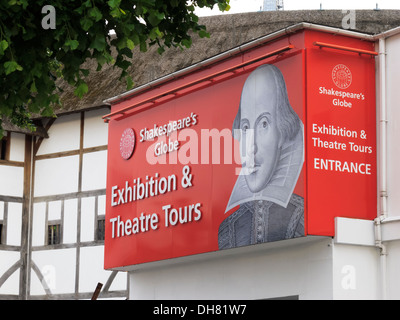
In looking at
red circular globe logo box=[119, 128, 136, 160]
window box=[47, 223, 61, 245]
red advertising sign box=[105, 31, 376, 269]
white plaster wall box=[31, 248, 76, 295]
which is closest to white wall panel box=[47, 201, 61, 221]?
window box=[47, 223, 61, 245]

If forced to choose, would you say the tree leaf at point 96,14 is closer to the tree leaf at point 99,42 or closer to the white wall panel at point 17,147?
the tree leaf at point 99,42

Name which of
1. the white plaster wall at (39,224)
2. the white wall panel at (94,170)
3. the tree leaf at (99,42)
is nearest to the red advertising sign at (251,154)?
the tree leaf at (99,42)

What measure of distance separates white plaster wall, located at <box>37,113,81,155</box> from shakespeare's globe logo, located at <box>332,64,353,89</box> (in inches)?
527

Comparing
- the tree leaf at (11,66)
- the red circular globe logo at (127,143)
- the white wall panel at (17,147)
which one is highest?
the white wall panel at (17,147)

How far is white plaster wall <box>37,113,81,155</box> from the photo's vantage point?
25562mm

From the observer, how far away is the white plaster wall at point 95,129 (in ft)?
81.4

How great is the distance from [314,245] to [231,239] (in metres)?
1.41

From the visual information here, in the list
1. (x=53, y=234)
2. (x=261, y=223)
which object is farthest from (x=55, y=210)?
(x=261, y=223)

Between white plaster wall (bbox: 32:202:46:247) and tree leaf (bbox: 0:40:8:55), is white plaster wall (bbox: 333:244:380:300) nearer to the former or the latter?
tree leaf (bbox: 0:40:8:55)

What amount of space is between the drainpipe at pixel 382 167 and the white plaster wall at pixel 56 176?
529 inches

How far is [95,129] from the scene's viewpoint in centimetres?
2506
